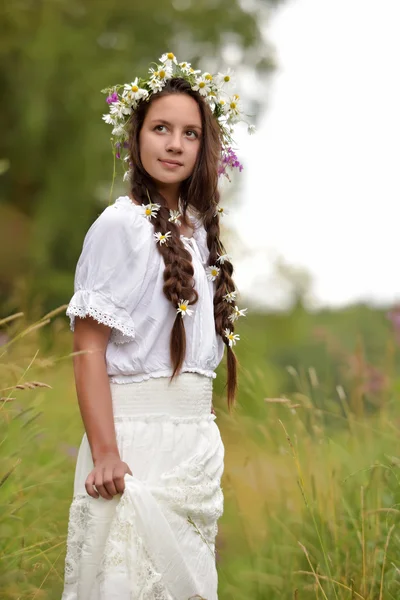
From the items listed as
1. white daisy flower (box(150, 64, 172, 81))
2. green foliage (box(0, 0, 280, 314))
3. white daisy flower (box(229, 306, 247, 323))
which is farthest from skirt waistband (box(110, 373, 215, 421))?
green foliage (box(0, 0, 280, 314))

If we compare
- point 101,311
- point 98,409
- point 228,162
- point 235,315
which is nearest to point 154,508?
point 98,409

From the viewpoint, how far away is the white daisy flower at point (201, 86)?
8.96ft

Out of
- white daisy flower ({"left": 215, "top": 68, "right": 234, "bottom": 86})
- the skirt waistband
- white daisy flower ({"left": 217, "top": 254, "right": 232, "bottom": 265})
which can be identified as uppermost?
white daisy flower ({"left": 215, "top": 68, "right": 234, "bottom": 86})

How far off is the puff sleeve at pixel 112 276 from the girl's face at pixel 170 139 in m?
0.21

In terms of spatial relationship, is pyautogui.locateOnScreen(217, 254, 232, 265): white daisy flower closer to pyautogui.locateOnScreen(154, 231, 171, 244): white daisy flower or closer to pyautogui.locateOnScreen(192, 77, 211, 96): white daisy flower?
pyautogui.locateOnScreen(154, 231, 171, 244): white daisy flower

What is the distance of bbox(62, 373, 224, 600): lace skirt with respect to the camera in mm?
2330

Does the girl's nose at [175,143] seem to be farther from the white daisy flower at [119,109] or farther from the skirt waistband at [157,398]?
the skirt waistband at [157,398]

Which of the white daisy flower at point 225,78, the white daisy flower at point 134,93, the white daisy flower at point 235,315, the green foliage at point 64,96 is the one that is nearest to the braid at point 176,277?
the white daisy flower at point 235,315

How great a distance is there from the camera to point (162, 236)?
2531 mm

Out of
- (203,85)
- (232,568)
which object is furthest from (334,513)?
(203,85)

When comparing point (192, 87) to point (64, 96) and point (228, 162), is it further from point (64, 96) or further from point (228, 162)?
point (64, 96)

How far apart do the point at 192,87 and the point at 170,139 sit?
198 mm

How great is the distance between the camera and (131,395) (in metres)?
2.48

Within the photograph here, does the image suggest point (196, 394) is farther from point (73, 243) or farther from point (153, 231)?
point (73, 243)
